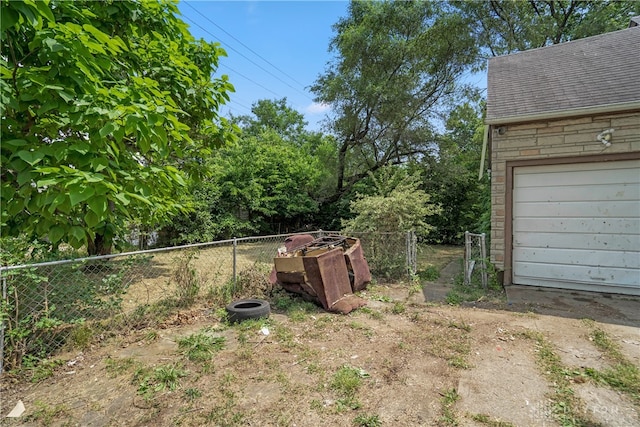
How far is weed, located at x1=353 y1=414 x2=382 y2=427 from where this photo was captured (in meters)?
2.26

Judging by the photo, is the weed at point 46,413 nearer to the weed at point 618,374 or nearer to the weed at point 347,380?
the weed at point 347,380

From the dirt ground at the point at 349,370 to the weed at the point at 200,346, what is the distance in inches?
1.8

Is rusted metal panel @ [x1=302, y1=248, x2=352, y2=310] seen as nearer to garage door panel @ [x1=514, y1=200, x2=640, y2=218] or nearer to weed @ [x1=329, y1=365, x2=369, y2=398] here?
weed @ [x1=329, y1=365, x2=369, y2=398]

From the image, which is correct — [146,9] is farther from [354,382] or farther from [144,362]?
[354,382]

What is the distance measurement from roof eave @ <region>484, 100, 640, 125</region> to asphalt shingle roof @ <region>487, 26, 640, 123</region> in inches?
1.3

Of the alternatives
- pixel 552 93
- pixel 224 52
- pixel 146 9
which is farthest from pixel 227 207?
pixel 552 93

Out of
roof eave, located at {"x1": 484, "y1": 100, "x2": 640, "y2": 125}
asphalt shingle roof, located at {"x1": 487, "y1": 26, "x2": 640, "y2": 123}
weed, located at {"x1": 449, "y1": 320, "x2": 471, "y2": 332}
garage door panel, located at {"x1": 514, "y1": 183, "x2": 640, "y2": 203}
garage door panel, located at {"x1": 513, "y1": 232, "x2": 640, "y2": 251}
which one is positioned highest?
asphalt shingle roof, located at {"x1": 487, "y1": 26, "x2": 640, "y2": 123}

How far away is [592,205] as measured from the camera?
533 cm

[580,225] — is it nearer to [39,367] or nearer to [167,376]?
[167,376]

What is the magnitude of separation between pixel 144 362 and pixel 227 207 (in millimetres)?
10151

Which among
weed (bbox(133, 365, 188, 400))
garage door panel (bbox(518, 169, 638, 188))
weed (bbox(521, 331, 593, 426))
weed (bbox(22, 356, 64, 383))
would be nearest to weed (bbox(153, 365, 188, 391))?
weed (bbox(133, 365, 188, 400))

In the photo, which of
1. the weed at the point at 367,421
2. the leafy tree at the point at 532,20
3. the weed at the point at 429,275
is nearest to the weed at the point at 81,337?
the weed at the point at 367,421

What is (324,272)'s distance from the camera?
4.61 meters

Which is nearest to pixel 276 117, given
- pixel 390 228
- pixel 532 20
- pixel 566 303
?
pixel 532 20
